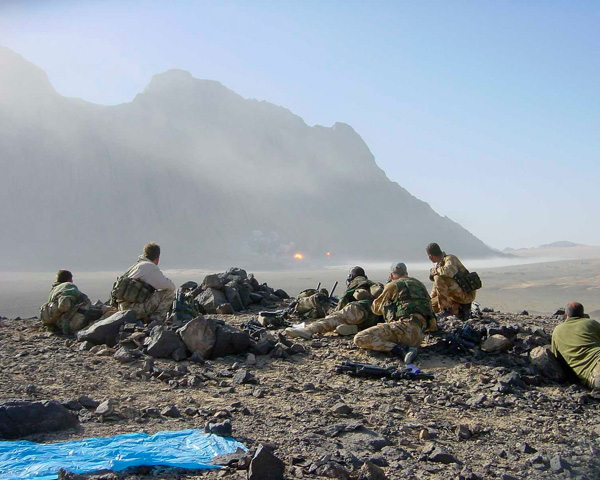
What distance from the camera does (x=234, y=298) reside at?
35.0ft

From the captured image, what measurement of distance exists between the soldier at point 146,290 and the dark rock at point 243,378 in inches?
110

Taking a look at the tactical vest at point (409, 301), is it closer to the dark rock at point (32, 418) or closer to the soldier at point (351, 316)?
the soldier at point (351, 316)

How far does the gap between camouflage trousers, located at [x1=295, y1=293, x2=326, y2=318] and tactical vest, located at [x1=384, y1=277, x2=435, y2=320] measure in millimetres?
2316

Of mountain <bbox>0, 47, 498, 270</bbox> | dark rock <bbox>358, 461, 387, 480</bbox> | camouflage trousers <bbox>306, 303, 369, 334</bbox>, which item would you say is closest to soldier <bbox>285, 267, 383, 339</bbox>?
camouflage trousers <bbox>306, 303, 369, 334</bbox>

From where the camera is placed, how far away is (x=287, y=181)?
236 feet

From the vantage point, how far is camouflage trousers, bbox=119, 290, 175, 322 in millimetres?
8281

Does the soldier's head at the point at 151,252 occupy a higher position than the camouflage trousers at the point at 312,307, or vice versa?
the soldier's head at the point at 151,252

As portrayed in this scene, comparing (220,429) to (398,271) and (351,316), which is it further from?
(398,271)

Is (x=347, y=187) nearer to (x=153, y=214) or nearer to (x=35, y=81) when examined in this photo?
(x=153, y=214)

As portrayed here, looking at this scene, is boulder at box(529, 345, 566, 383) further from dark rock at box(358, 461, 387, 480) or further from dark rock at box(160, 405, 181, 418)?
dark rock at box(160, 405, 181, 418)

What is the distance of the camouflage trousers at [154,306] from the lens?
326 inches

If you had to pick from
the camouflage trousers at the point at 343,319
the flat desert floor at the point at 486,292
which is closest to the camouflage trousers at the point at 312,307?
the camouflage trousers at the point at 343,319

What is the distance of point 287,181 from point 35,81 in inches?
1235

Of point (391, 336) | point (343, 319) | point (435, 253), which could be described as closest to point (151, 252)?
point (343, 319)
